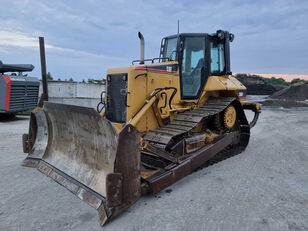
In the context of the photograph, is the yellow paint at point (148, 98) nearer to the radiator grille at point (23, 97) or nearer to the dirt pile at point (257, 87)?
the radiator grille at point (23, 97)

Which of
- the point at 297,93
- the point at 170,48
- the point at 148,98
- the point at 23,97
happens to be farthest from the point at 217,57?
the point at 297,93

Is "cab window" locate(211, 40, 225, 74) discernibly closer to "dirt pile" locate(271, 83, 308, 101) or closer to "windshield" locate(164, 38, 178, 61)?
"windshield" locate(164, 38, 178, 61)

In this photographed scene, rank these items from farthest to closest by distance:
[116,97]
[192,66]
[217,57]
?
[217,57], [192,66], [116,97]

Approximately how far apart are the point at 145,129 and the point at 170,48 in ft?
6.67

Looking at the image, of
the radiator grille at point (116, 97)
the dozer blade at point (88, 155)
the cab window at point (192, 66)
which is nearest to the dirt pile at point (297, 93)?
the cab window at point (192, 66)

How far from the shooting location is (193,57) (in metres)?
5.19

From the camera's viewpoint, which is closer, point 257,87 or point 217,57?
point 217,57

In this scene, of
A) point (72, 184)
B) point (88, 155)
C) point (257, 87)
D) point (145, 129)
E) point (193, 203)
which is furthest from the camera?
point (257, 87)

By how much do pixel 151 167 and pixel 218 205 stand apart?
127 cm

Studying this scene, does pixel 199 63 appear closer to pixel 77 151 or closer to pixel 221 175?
pixel 221 175

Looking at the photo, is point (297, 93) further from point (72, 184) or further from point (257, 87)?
point (72, 184)

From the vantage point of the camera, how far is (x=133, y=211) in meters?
3.07

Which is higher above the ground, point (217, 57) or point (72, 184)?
point (217, 57)

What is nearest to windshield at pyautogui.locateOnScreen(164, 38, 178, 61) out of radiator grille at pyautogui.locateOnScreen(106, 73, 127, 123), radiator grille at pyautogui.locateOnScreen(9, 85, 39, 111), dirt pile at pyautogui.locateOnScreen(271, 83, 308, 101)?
radiator grille at pyautogui.locateOnScreen(106, 73, 127, 123)
